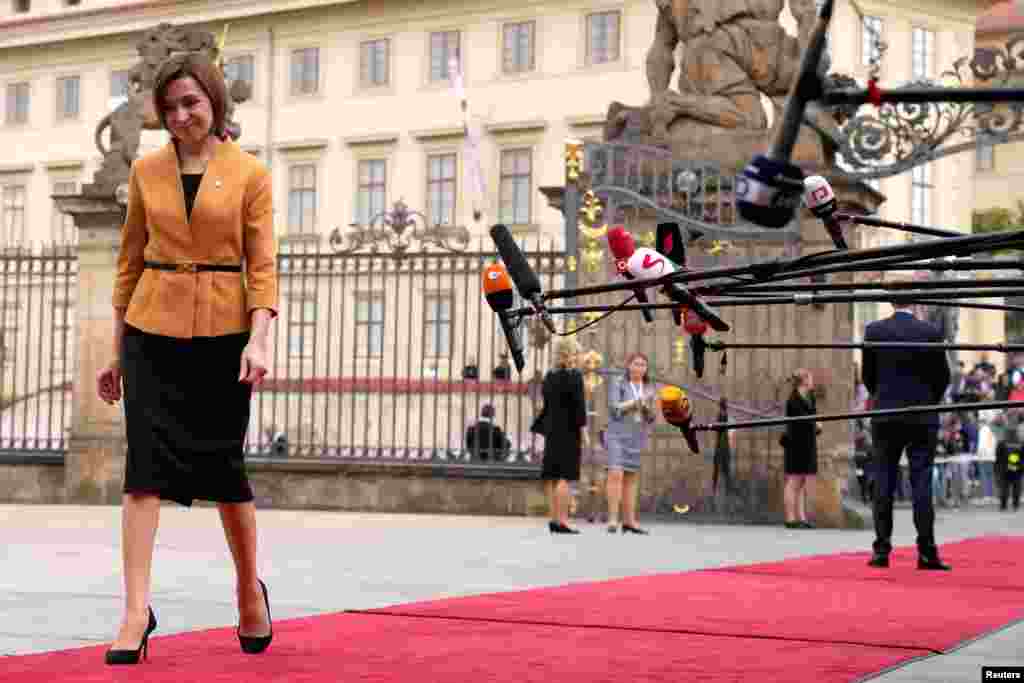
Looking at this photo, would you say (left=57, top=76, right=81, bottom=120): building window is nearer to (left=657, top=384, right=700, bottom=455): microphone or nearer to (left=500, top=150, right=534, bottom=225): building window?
(left=500, top=150, right=534, bottom=225): building window

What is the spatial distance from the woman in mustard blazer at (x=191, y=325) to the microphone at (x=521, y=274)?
1.04 meters

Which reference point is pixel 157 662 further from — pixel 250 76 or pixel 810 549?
pixel 250 76

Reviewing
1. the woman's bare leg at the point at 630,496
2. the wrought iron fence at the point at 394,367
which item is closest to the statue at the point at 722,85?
the wrought iron fence at the point at 394,367

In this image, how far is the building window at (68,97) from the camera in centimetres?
6234

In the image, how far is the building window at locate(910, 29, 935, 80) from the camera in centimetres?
5541

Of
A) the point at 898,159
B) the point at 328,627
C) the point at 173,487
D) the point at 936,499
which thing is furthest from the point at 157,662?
the point at 936,499

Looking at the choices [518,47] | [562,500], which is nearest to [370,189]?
[518,47]

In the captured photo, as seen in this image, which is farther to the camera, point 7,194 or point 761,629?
point 7,194

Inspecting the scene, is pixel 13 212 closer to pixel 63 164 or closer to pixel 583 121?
pixel 63 164

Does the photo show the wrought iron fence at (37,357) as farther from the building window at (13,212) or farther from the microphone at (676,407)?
the microphone at (676,407)

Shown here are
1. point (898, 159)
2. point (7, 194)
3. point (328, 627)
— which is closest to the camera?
point (328, 627)

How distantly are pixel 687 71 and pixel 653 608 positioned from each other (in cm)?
1105

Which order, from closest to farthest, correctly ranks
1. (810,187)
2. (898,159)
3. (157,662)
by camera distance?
(810,187) → (157,662) → (898,159)

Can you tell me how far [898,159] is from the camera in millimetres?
18953
